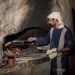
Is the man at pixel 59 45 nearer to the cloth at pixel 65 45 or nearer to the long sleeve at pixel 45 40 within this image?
the cloth at pixel 65 45

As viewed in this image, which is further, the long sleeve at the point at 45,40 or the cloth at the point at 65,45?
the long sleeve at the point at 45,40

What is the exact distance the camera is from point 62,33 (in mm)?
5137

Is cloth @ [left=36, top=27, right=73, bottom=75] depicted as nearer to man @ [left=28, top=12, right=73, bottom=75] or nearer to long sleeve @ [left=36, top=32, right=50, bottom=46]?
man @ [left=28, top=12, right=73, bottom=75]

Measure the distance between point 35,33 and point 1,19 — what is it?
3.48 ft

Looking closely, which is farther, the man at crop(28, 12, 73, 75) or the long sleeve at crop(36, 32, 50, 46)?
the long sleeve at crop(36, 32, 50, 46)

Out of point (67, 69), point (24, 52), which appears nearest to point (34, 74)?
point (67, 69)

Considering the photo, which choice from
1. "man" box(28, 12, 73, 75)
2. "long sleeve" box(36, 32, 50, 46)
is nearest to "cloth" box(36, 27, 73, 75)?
"man" box(28, 12, 73, 75)

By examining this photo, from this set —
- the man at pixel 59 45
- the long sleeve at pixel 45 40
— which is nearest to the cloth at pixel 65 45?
the man at pixel 59 45

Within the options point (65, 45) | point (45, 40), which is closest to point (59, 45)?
point (65, 45)

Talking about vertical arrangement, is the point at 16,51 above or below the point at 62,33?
below

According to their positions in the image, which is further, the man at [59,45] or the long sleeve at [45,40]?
the long sleeve at [45,40]

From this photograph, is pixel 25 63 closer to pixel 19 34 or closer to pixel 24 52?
pixel 24 52

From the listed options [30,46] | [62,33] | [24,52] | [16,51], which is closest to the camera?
[62,33]

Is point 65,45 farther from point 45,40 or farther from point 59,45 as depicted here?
point 45,40
